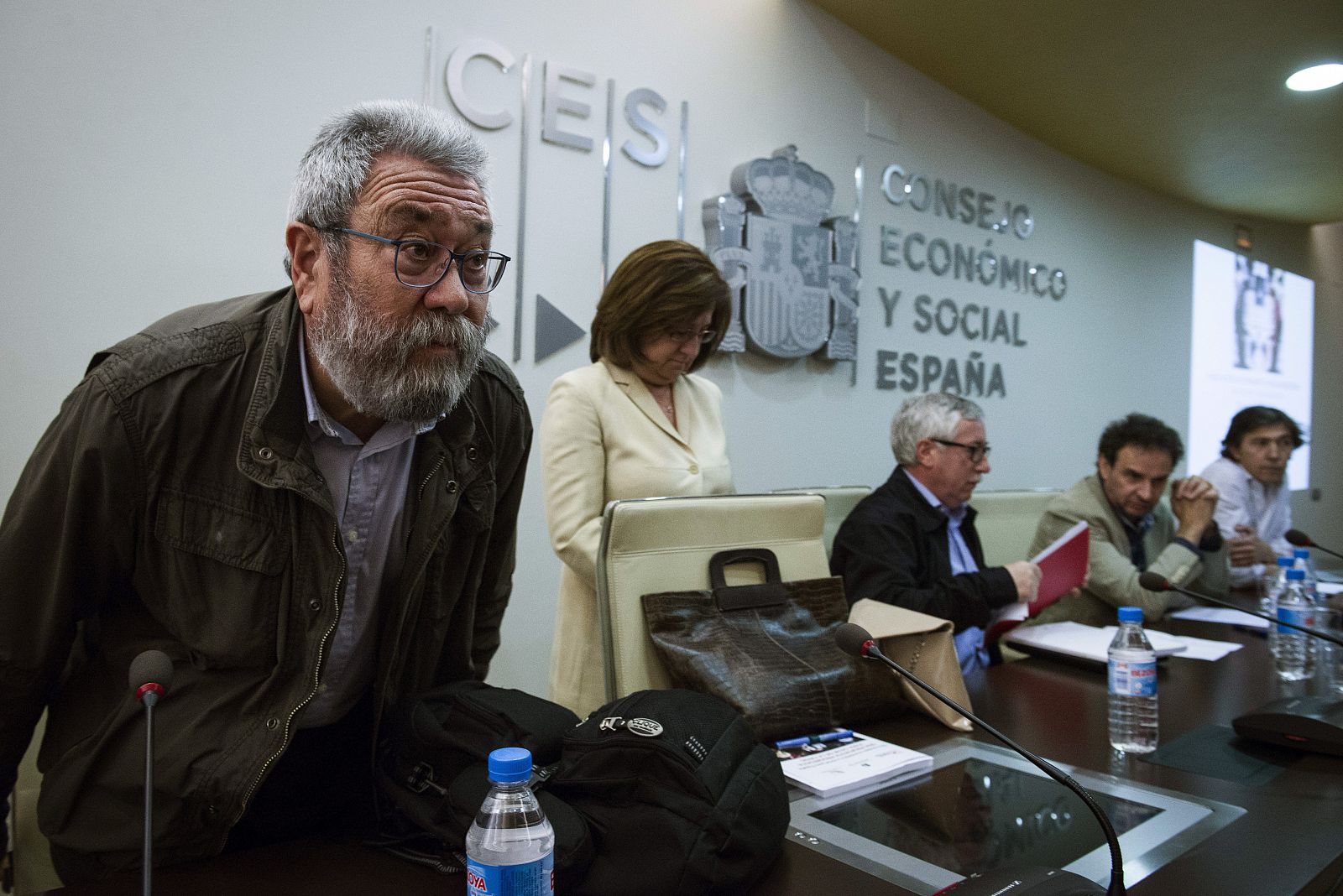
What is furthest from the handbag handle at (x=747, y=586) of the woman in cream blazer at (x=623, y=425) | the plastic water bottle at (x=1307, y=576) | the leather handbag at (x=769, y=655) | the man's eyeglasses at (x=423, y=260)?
the plastic water bottle at (x=1307, y=576)

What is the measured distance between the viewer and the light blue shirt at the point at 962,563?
2.14 metres

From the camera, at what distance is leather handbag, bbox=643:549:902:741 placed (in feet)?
4.66

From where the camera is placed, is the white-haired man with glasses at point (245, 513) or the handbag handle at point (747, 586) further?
the handbag handle at point (747, 586)

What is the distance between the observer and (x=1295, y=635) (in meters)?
2.27

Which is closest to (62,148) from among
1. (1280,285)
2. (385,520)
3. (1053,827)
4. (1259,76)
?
(385,520)

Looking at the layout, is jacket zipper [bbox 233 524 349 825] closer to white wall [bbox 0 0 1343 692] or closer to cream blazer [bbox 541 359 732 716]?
cream blazer [bbox 541 359 732 716]

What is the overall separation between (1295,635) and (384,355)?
7.40 feet

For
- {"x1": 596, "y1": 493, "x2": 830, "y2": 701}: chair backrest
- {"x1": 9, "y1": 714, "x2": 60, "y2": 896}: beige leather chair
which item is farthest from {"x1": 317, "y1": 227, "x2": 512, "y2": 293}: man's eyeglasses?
{"x1": 9, "y1": 714, "x2": 60, "y2": 896}: beige leather chair

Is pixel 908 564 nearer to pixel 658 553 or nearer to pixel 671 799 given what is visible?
pixel 658 553

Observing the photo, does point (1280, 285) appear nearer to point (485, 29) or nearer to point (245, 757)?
point (485, 29)

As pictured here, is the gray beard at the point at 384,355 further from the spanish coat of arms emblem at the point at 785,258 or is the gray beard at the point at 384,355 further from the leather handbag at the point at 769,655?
the spanish coat of arms emblem at the point at 785,258

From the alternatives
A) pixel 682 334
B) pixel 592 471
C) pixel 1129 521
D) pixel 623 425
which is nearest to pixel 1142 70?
pixel 1129 521

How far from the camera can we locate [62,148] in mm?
2295

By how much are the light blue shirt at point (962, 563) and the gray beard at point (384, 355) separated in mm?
1425
